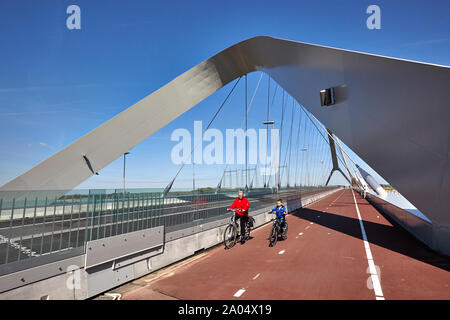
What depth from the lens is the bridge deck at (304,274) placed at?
477 cm

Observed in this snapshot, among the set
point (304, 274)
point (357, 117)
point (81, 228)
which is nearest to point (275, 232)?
point (304, 274)

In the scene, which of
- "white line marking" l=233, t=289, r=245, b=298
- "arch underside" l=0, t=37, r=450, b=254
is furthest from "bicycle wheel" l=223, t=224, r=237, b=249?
"arch underside" l=0, t=37, r=450, b=254

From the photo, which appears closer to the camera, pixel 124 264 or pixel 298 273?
pixel 124 264

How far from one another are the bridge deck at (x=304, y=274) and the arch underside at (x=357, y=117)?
5.86 ft

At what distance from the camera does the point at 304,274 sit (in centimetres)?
589

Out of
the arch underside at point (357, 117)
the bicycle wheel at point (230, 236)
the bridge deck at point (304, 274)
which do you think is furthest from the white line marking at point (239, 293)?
the arch underside at point (357, 117)

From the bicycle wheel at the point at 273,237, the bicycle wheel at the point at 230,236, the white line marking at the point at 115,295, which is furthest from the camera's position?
the bicycle wheel at the point at 273,237

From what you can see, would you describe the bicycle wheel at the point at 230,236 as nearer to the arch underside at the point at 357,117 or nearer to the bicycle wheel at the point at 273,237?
the bicycle wheel at the point at 273,237

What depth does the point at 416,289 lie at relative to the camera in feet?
16.1

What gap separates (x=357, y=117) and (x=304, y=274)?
5.61m

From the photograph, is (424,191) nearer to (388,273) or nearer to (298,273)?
(388,273)
